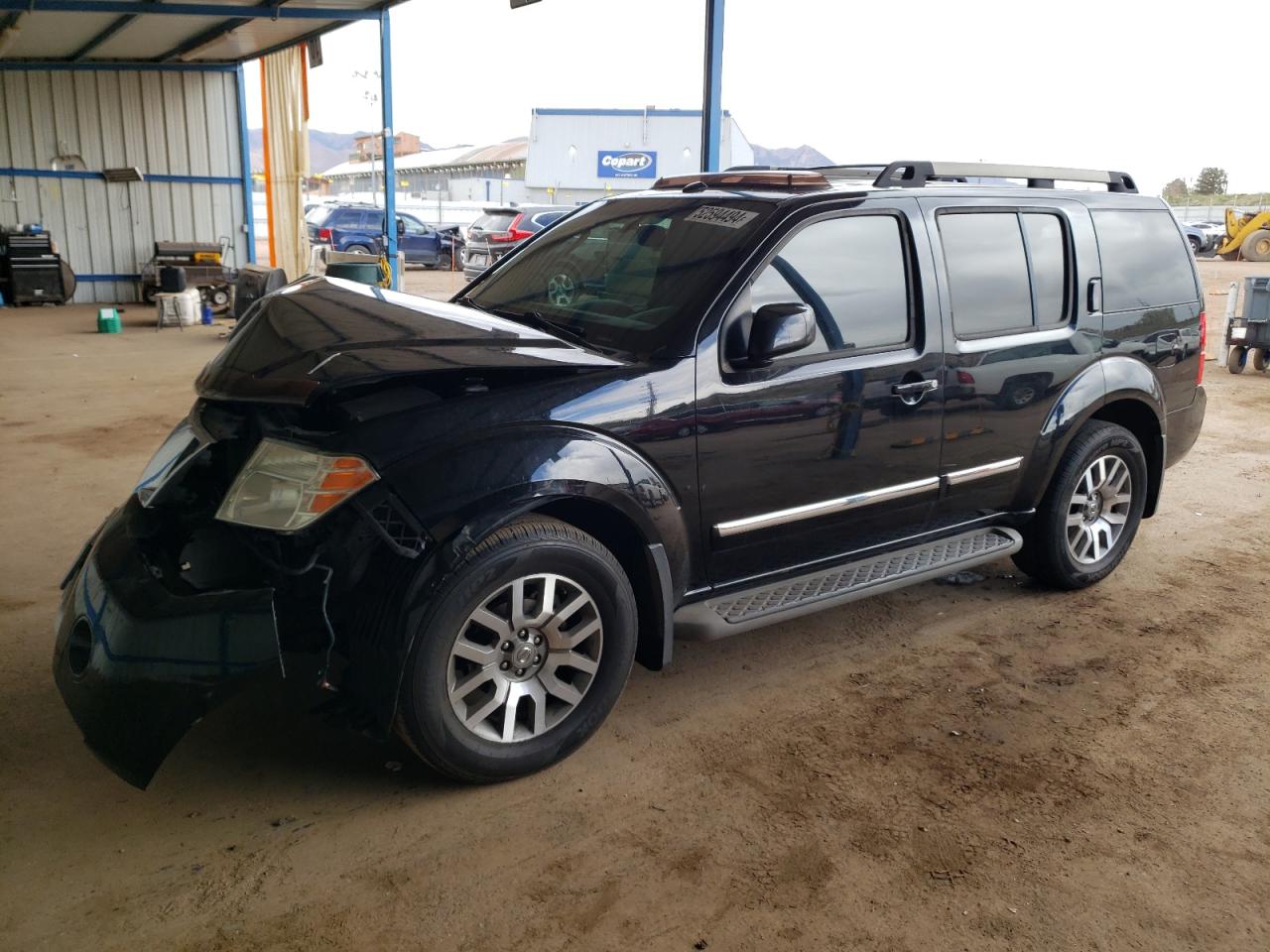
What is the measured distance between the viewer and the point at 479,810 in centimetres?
297

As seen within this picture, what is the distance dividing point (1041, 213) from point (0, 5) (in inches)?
491

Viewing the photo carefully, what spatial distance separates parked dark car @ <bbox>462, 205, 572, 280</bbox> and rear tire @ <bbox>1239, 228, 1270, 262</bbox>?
2122 cm

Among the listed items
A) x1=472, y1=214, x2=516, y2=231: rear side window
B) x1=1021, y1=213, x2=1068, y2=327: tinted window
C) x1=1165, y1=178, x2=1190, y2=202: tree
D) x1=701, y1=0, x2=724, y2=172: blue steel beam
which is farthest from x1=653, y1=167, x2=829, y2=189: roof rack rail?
x1=1165, y1=178, x2=1190, y2=202: tree

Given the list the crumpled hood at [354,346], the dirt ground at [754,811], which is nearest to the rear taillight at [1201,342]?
the dirt ground at [754,811]

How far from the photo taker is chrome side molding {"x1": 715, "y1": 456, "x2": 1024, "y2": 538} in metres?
3.51

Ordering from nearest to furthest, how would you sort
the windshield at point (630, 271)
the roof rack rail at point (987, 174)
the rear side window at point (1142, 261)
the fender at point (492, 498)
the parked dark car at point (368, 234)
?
the fender at point (492, 498), the windshield at point (630, 271), the roof rack rail at point (987, 174), the rear side window at point (1142, 261), the parked dark car at point (368, 234)

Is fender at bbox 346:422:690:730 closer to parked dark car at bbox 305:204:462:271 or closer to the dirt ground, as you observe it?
the dirt ground

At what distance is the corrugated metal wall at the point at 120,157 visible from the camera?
17.4 metres

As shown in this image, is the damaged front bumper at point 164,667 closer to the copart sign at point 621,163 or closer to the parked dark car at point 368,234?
the parked dark car at point 368,234

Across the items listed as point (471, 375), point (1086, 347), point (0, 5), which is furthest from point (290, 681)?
point (0, 5)

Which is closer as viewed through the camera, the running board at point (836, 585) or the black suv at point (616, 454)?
the black suv at point (616, 454)

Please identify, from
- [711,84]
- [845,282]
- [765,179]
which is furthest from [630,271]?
[711,84]

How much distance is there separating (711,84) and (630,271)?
487 cm

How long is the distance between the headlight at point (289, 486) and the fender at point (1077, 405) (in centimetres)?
288
